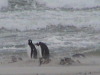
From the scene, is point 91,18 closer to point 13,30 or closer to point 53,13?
point 53,13

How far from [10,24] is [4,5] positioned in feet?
15.7

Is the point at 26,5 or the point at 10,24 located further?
the point at 26,5

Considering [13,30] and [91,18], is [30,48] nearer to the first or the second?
[13,30]

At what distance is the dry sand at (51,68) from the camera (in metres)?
13.2

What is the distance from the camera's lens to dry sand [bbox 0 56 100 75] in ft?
43.2

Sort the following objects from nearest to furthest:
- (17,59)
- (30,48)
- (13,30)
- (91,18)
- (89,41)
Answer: (17,59) → (30,48) → (89,41) → (13,30) → (91,18)

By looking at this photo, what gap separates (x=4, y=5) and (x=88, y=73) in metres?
13.7

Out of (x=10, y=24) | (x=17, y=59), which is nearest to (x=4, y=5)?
(x=10, y=24)

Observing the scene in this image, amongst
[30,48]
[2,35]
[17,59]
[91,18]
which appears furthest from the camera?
[91,18]

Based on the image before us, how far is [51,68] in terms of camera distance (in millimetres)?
Answer: 13727

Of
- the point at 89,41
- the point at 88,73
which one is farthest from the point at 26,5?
the point at 88,73

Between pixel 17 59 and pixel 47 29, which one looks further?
pixel 47 29

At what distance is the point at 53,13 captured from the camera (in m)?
24.1

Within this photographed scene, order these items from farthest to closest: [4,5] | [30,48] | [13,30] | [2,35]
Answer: [4,5], [13,30], [2,35], [30,48]
